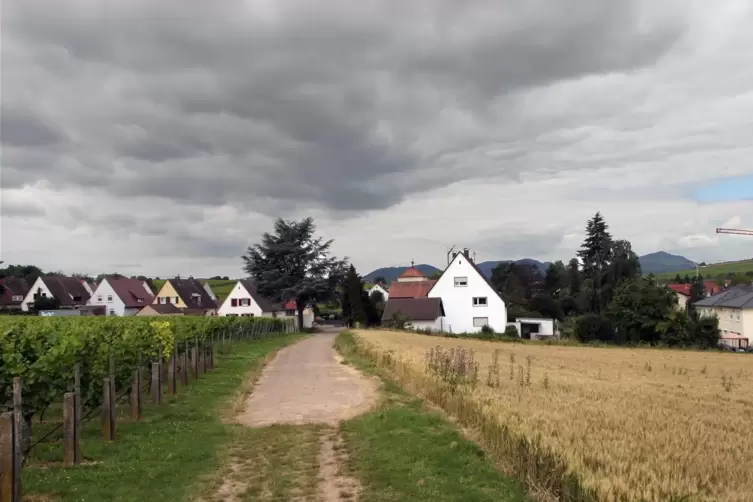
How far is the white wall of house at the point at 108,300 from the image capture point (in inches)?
3752

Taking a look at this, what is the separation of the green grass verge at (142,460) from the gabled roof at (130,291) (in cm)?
8864

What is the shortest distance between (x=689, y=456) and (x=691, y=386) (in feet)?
43.8

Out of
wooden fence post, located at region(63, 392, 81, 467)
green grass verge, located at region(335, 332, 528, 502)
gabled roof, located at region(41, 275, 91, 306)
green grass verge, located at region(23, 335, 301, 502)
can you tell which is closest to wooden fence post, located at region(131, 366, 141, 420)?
green grass verge, located at region(23, 335, 301, 502)

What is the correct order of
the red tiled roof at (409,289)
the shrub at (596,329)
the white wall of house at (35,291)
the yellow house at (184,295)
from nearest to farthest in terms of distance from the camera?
the shrub at (596,329)
the red tiled roof at (409,289)
the white wall of house at (35,291)
the yellow house at (184,295)

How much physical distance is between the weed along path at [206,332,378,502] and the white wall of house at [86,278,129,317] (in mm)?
81209

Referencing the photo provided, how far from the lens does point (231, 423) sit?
13555 millimetres

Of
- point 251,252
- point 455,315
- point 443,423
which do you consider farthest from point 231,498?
point 251,252

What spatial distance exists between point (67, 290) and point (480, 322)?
2720 inches

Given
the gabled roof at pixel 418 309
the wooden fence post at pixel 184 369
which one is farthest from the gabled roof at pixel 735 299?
the wooden fence post at pixel 184 369

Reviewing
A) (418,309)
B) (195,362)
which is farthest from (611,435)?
(418,309)

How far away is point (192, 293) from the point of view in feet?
353

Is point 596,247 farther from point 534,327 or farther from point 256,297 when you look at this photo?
point 256,297

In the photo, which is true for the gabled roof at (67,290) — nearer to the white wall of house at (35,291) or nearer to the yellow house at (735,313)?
the white wall of house at (35,291)

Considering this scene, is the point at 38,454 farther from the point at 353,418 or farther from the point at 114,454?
the point at 353,418
